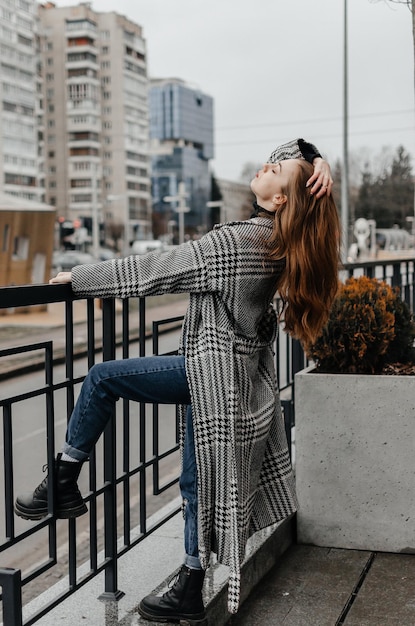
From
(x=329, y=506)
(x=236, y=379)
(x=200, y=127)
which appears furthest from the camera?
(x=200, y=127)

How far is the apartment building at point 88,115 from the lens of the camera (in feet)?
461

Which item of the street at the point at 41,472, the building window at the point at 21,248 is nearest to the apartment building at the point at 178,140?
the building window at the point at 21,248

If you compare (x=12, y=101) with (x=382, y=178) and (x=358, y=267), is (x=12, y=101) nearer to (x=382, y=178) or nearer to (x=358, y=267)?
(x=382, y=178)

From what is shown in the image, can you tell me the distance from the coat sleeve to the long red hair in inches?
9.7

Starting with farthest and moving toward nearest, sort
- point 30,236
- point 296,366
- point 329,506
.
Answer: point 30,236 → point 296,366 → point 329,506

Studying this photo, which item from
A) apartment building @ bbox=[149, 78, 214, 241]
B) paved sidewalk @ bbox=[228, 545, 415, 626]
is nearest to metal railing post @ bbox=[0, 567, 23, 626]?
paved sidewalk @ bbox=[228, 545, 415, 626]

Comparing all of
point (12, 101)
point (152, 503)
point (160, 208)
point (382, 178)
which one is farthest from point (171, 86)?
point (152, 503)

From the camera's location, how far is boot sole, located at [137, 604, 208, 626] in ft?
9.34

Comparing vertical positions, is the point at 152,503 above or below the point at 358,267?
below

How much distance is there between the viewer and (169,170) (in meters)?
161

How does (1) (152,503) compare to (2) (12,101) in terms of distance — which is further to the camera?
(2) (12,101)

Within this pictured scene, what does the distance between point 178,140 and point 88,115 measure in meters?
32.1

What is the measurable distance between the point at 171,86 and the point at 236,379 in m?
173

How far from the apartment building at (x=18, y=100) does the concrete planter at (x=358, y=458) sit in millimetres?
108744
